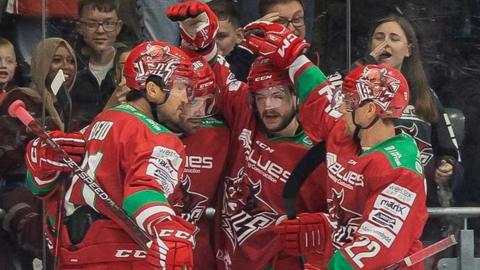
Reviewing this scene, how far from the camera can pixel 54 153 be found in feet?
15.2

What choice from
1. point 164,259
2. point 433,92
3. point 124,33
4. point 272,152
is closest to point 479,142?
point 433,92

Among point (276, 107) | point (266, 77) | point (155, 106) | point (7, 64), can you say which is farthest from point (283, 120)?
point (7, 64)

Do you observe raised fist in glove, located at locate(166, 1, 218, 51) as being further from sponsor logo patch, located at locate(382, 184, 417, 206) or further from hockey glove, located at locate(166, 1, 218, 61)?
sponsor logo patch, located at locate(382, 184, 417, 206)

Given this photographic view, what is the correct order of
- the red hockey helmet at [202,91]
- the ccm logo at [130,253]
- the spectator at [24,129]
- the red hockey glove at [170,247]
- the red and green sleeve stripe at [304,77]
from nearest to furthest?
the red hockey glove at [170,247] < the ccm logo at [130,253] < the red hockey helmet at [202,91] < the red and green sleeve stripe at [304,77] < the spectator at [24,129]

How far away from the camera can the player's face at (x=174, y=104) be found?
4680 mm

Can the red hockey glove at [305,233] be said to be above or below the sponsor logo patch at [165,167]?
below

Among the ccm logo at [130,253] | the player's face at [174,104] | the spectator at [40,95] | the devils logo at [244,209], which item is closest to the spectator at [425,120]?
the devils logo at [244,209]

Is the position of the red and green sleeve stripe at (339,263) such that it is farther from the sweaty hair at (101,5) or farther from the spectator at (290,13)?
the sweaty hair at (101,5)

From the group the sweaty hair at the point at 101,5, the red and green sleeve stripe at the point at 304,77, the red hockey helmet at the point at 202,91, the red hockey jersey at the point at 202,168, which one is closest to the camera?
the red hockey helmet at the point at 202,91

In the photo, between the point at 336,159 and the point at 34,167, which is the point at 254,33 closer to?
the point at 336,159

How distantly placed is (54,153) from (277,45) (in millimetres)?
879

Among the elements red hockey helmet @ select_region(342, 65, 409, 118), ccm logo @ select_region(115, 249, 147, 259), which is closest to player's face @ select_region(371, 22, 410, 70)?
red hockey helmet @ select_region(342, 65, 409, 118)

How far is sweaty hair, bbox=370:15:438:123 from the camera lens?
5508mm

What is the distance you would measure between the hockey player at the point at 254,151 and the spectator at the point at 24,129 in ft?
1.97
